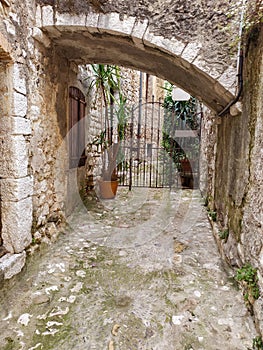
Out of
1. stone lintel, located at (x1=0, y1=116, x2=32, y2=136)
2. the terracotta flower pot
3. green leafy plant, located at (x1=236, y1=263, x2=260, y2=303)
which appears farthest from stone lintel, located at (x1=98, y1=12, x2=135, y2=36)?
the terracotta flower pot

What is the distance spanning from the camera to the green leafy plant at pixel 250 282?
1434 mm

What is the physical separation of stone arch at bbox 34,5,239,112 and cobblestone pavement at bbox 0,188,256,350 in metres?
1.46

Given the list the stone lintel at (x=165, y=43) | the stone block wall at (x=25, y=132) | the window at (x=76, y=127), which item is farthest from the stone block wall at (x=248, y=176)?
the window at (x=76, y=127)

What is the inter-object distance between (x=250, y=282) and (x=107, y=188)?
120 inches

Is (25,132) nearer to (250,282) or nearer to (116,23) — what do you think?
(116,23)

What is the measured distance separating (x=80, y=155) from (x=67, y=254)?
1721mm

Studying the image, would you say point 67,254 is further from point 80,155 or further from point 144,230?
point 80,155

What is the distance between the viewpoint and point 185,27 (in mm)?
1827

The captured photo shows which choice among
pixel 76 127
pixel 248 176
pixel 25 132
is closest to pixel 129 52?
pixel 25 132

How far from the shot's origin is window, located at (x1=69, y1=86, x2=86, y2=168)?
310cm

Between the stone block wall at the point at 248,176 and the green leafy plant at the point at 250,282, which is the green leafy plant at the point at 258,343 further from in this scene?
the green leafy plant at the point at 250,282

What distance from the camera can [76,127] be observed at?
131 inches

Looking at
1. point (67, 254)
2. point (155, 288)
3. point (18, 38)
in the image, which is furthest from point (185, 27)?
point (67, 254)

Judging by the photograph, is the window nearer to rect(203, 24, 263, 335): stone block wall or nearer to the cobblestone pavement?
the cobblestone pavement
